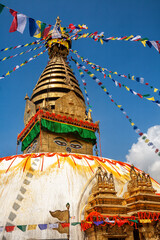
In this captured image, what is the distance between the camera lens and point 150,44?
32.3 ft

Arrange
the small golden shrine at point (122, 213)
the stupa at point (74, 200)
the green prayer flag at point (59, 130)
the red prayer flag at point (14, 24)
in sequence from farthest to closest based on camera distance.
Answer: the green prayer flag at point (59, 130) < the red prayer flag at point (14, 24) < the small golden shrine at point (122, 213) < the stupa at point (74, 200)

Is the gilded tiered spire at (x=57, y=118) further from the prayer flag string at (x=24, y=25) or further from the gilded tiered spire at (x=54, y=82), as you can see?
the prayer flag string at (x=24, y=25)

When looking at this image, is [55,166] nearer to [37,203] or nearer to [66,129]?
[37,203]

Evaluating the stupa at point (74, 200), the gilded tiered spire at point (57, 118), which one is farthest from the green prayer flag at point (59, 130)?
the stupa at point (74, 200)

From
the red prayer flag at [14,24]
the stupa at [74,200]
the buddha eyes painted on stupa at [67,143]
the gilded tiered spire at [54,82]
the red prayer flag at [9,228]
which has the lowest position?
the red prayer flag at [9,228]

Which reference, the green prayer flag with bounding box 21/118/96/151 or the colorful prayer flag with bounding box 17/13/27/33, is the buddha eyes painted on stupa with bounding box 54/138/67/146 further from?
the colorful prayer flag with bounding box 17/13/27/33

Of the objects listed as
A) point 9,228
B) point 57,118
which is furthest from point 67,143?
point 9,228

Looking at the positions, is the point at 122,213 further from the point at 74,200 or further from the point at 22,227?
the point at 22,227

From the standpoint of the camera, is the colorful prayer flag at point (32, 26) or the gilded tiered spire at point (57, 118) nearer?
the colorful prayer flag at point (32, 26)

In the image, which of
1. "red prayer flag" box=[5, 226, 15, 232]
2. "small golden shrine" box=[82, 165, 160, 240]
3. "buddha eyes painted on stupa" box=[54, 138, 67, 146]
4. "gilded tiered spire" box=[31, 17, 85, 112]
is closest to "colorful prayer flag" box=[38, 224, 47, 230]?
"red prayer flag" box=[5, 226, 15, 232]

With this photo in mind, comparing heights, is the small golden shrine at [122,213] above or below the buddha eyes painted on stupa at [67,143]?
below

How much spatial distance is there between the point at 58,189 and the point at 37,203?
1105 millimetres

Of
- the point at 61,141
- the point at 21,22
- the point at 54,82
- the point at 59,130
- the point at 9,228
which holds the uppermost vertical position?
the point at 54,82

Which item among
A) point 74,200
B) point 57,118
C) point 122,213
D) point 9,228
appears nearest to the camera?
point 9,228
